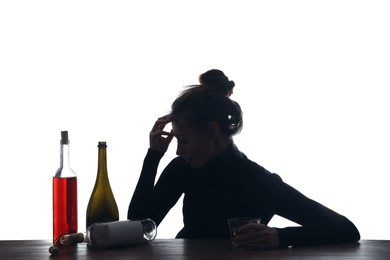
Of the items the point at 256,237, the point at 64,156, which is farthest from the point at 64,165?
the point at 256,237

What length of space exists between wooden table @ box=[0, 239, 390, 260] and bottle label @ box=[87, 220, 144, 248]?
0.6 inches

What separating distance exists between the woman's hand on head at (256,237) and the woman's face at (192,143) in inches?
19.0

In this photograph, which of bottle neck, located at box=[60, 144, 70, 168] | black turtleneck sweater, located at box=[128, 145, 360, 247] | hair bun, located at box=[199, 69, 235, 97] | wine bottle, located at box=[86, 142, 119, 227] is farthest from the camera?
hair bun, located at box=[199, 69, 235, 97]

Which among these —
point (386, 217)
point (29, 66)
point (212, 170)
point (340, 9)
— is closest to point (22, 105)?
point (29, 66)

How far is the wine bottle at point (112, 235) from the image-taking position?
1409 millimetres

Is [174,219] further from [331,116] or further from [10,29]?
[10,29]

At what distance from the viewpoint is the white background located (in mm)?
2783

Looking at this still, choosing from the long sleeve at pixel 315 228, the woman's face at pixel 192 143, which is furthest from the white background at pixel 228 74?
the long sleeve at pixel 315 228

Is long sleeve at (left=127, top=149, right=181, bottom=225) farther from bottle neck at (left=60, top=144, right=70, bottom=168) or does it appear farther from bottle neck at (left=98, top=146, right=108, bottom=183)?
bottle neck at (left=60, top=144, right=70, bottom=168)

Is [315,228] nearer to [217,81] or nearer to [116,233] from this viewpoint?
[116,233]

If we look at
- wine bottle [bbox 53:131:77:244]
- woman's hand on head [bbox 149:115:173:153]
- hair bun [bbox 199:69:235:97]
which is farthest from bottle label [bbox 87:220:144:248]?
hair bun [bbox 199:69:235:97]

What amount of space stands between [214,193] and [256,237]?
506 millimetres

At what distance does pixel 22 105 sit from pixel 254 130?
111 cm

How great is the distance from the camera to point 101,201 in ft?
5.38
